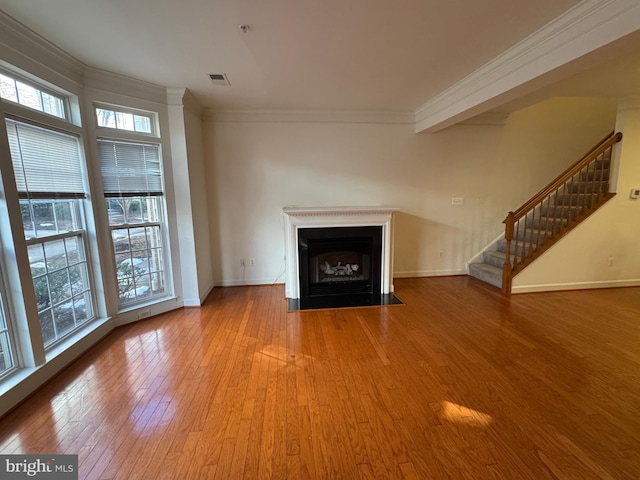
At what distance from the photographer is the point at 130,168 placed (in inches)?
118

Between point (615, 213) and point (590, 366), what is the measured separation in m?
2.85

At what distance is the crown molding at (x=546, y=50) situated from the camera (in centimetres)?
168

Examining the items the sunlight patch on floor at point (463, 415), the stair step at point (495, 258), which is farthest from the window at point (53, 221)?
the stair step at point (495, 258)

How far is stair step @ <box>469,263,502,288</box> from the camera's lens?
4.08 m

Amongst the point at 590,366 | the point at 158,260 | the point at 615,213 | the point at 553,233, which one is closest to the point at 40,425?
the point at 158,260

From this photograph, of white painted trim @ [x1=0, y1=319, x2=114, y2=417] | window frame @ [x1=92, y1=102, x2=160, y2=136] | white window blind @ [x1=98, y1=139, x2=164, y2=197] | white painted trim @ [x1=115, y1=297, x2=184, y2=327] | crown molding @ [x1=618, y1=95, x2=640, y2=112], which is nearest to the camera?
white painted trim @ [x1=0, y1=319, x2=114, y2=417]

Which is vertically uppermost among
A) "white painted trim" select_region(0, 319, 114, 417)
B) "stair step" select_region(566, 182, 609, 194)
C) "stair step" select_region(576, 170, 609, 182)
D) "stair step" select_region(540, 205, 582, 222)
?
"stair step" select_region(576, 170, 609, 182)

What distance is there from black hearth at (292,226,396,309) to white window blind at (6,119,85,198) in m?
2.39

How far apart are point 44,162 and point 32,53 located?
2.64ft

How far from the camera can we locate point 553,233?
387 centimetres

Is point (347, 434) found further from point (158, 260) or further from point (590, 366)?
point (158, 260)

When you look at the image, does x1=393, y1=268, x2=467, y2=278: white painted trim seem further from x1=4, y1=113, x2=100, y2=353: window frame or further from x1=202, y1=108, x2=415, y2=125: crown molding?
x1=4, y1=113, x2=100, y2=353: window frame

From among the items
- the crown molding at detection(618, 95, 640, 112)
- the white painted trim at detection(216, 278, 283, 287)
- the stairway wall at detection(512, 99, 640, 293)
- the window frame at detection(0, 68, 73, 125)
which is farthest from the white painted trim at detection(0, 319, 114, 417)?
the crown molding at detection(618, 95, 640, 112)

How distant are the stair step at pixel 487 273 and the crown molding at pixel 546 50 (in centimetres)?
237
